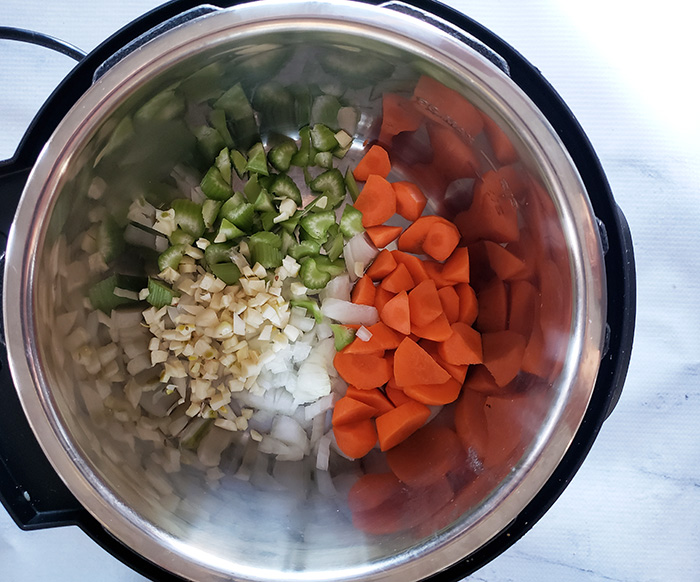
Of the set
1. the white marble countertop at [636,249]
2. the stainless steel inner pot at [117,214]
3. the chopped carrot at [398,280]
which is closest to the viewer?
the stainless steel inner pot at [117,214]

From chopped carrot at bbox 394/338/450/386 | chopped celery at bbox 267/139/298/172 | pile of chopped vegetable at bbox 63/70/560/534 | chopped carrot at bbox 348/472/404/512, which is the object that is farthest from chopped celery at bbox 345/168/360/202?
chopped carrot at bbox 348/472/404/512

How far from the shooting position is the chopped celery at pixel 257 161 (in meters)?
1.06

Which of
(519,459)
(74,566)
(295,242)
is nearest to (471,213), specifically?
(295,242)

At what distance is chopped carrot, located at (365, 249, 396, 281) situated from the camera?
1059mm

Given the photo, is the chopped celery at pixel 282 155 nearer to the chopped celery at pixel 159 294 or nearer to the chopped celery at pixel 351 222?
the chopped celery at pixel 351 222

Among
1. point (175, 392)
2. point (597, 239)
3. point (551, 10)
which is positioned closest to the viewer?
point (597, 239)

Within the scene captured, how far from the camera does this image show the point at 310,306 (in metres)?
1.10

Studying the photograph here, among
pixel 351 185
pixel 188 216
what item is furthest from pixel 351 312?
pixel 188 216

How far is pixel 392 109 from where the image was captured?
1.03 m

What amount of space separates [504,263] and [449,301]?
0.40 feet

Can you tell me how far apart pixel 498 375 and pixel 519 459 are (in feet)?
0.61

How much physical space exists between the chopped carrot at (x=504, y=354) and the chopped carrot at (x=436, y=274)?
12cm

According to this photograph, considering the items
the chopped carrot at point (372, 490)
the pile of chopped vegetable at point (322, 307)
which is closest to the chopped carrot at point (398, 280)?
the pile of chopped vegetable at point (322, 307)

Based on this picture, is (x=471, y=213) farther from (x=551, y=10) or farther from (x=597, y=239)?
(x=551, y=10)
